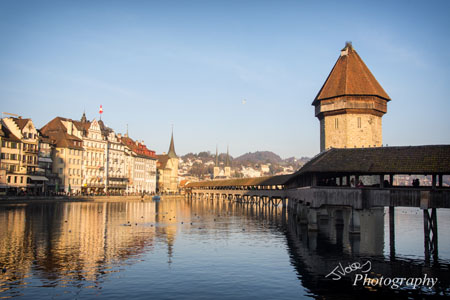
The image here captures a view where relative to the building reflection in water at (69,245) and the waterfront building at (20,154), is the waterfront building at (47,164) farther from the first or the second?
the building reflection in water at (69,245)

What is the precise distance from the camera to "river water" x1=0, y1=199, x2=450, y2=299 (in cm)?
1742

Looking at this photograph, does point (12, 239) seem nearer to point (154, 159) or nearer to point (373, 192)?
point (373, 192)

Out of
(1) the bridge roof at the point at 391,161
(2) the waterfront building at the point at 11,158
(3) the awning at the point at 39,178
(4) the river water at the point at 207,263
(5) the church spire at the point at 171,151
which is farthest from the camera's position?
(5) the church spire at the point at 171,151

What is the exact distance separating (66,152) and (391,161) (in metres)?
76.2

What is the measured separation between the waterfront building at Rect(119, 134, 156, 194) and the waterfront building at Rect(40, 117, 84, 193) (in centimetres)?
2339

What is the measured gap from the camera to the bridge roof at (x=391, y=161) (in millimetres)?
26156

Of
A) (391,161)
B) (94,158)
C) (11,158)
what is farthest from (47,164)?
(391,161)

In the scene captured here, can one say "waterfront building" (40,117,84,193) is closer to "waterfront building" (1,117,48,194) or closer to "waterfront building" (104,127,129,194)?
"waterfront building" (1,117,48,194)

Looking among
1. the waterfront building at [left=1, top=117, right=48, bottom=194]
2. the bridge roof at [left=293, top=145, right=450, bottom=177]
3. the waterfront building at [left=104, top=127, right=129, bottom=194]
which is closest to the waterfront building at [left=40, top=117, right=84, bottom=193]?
the waterfront building at [left=1, top=117, right=48, bottom=194]

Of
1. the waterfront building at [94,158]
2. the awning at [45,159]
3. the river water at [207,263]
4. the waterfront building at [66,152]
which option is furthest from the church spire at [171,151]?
the river water at [207,263]

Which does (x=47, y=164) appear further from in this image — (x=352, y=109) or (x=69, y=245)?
(x=69, y=245)

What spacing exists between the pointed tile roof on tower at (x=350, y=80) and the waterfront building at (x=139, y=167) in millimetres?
75186

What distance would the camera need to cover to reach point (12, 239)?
29.6 meters

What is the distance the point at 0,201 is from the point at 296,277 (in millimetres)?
51352
